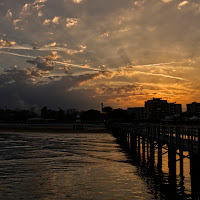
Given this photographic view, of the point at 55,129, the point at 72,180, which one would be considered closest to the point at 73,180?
the point at 72,180

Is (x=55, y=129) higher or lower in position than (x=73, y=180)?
lower

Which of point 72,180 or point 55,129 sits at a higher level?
point 72,180

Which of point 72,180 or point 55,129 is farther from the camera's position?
point 55,129

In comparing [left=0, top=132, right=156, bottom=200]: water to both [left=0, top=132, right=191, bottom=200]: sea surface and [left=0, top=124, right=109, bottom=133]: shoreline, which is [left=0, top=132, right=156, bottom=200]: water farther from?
[left=0, top=124, right=109, bottom=133]: shoreline

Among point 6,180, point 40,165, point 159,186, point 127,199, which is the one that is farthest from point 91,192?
point 40,165

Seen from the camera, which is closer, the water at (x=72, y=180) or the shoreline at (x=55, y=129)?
the water at (x=72, y=180)

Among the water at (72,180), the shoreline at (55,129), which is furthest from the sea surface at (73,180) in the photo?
the shoreline at (55,129)

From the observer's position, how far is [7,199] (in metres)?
15.9

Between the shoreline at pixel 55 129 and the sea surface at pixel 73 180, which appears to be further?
the shoreline at pixel 55 129

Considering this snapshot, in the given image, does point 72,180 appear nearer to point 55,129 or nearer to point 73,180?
point 73,180

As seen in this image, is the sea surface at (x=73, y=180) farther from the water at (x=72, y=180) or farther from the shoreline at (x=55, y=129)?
the shoreline at (x=55, y=129)

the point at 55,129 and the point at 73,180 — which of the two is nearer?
the point at 73,180

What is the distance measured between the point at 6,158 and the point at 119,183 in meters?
14.8

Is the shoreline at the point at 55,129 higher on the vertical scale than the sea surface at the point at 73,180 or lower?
lower
